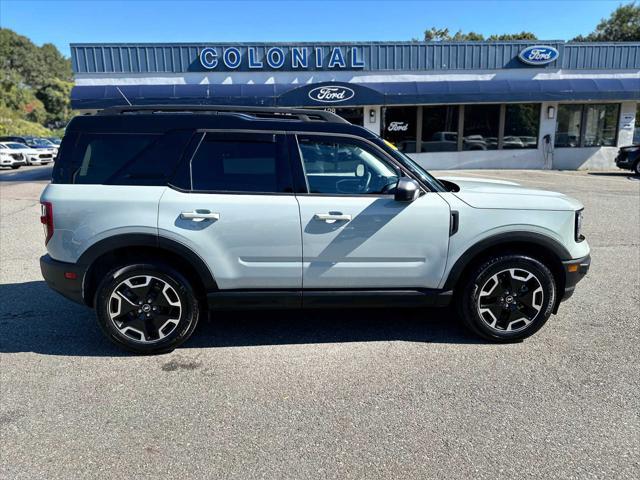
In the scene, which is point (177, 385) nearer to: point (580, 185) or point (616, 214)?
point (616, 214)

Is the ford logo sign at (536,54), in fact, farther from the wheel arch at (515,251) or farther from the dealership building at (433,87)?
the wheel arch at (515,251)

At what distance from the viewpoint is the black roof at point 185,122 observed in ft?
12.1

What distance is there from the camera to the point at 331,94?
706 inches

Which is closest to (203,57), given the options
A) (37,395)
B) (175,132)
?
(175,132)

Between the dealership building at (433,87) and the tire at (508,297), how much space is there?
49.5 feet

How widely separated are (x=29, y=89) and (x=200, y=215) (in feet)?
380

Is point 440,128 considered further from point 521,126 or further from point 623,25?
point 623,25

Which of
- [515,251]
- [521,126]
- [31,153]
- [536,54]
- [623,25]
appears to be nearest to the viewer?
[515,251]

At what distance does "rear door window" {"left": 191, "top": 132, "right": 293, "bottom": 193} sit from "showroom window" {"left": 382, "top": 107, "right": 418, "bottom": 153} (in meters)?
16.6

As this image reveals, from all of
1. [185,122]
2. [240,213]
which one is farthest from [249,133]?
[240,213]

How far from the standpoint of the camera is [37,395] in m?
3.20

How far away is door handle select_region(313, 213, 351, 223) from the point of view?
3.64 meters

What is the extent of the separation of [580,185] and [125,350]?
50.1 feet

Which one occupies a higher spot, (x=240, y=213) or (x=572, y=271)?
(x=240, y=213)
